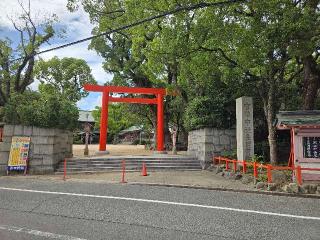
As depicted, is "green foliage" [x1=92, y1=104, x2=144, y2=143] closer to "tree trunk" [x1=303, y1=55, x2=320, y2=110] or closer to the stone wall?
the stone wall

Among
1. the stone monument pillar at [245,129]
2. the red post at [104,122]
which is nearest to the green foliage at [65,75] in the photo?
the red post at [104,122]

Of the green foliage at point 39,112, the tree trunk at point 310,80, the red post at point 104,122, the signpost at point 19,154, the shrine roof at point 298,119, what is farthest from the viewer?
the red post at point 104,122

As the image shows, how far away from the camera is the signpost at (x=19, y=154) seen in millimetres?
15969

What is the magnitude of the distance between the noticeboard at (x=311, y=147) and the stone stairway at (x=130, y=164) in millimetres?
7083

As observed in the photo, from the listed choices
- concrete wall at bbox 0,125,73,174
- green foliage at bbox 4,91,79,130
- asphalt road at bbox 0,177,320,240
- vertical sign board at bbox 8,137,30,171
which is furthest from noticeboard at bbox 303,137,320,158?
vertical sign board at bbox 8,137,30,171

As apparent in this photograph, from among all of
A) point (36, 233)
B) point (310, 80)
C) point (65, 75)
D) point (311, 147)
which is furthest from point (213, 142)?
point (65, 75)

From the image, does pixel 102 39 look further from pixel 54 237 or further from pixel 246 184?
pixel 54 237

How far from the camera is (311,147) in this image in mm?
12180

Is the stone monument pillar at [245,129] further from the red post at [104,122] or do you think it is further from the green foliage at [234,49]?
the red post at [104,122]

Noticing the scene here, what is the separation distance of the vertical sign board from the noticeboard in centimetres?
1310

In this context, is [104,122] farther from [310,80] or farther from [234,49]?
[310,80]

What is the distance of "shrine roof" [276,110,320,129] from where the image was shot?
1183 centimetres

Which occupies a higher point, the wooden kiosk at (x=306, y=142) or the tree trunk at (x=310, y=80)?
the tree trunk at (x=310, y=80)

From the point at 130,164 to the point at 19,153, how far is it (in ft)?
19.6
